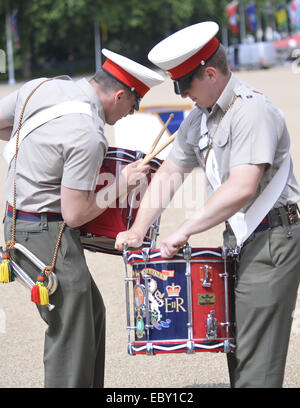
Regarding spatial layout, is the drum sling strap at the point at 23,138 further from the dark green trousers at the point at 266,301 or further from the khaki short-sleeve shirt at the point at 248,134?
the dark green trousers at the point at 266,301

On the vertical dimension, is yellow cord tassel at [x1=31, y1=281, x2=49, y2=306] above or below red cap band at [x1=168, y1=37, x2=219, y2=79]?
below

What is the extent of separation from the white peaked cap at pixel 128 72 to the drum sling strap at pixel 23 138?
24 cm

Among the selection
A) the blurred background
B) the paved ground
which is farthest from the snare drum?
the blurred background

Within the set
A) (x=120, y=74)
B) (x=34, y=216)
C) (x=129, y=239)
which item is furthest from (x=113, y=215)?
(x=120, y=74)

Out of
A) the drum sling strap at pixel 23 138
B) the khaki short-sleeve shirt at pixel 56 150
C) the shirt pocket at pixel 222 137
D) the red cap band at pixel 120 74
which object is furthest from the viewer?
the red cap band at pixel 120 74

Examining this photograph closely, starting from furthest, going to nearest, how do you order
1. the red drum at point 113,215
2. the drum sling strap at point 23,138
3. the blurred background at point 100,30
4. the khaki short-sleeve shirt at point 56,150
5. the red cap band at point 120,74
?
1. the blurred background at point 100,30
2. the red drum at point 113,215
3. the red cap band at point 120,74
4. the drum sling strap at point 23,138
5. the khaki short-sleeve shirt at point 56,150

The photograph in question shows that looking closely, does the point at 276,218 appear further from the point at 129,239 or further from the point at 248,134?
the point at 129,239

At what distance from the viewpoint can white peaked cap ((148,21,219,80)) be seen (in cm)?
333

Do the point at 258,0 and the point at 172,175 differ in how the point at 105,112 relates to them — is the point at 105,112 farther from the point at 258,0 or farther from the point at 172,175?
the point at 258,0

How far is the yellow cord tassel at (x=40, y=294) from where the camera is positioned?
355cm

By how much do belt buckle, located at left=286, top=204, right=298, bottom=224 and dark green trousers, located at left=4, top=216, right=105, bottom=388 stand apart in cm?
101

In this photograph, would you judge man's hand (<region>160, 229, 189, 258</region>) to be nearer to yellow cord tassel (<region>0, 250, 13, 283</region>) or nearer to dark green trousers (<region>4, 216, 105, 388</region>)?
dark green trousers (<region>4, 216, 105, 388</region>)

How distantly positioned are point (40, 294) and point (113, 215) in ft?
1.77

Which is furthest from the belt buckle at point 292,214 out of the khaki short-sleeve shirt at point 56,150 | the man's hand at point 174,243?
the khaki short-sleeve shirt at point 56,150
